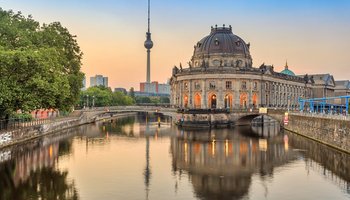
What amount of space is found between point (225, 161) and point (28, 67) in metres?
29.4

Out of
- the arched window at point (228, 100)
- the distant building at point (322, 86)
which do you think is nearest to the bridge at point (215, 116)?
the arched window at point (228, 100)

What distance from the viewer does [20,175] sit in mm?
37938

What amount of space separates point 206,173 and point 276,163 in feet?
35.7

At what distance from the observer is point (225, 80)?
12288 cm

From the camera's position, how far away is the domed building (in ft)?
404

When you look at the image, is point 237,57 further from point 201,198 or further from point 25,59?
point 201,198

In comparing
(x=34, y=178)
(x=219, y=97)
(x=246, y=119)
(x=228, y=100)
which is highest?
(x=219, y=97)

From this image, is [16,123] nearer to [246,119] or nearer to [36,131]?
[36,131]

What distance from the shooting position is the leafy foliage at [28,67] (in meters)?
53.6

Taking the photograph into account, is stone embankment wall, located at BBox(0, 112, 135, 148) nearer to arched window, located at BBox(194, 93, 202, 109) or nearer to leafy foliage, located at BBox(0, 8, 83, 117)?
leafy foliage, located at BBox(0, 8, 83, 117)

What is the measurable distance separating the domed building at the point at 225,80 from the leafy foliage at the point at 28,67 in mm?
53136

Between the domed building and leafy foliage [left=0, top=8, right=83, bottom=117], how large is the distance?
53.1 m

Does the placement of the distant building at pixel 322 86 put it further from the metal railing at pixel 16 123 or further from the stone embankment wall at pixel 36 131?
the metal railing at pixel 16 123

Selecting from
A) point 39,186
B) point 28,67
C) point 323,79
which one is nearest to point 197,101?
point 28,67
